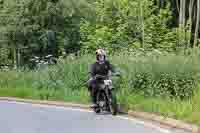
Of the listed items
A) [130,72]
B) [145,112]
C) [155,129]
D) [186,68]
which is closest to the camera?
[155,129]

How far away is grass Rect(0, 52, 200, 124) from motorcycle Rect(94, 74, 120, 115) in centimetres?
62

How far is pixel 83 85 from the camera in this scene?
23109mm

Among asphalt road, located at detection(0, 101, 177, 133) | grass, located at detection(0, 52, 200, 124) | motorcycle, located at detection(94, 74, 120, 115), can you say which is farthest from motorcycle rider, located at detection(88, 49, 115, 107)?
grass, located at detection(0, 52, 200, 124)

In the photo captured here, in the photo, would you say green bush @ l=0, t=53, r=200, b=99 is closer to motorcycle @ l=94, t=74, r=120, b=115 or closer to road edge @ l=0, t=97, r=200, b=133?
road edge @ l=0, t=97, r=200, b=133

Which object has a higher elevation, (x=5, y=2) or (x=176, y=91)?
(x=5, y=2)

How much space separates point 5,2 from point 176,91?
Answer: 21.4 meters

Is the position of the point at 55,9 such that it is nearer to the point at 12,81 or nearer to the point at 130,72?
the point at 12,81

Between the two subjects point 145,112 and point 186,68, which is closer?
point 145,112

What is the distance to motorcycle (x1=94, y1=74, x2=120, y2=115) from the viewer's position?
15.8 m

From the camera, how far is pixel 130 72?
19.4m

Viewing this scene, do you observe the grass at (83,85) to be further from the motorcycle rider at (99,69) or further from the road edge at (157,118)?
the motorcycle rider at (99,69)

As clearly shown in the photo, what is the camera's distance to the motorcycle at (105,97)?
1582 cm

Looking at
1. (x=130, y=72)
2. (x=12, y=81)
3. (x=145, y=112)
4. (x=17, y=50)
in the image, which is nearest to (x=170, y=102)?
(x=145, y=112)

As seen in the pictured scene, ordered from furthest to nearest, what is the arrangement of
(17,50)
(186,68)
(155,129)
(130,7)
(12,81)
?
(17,50)
(130,7)
(12,81)
(186,68)
(155,129)
